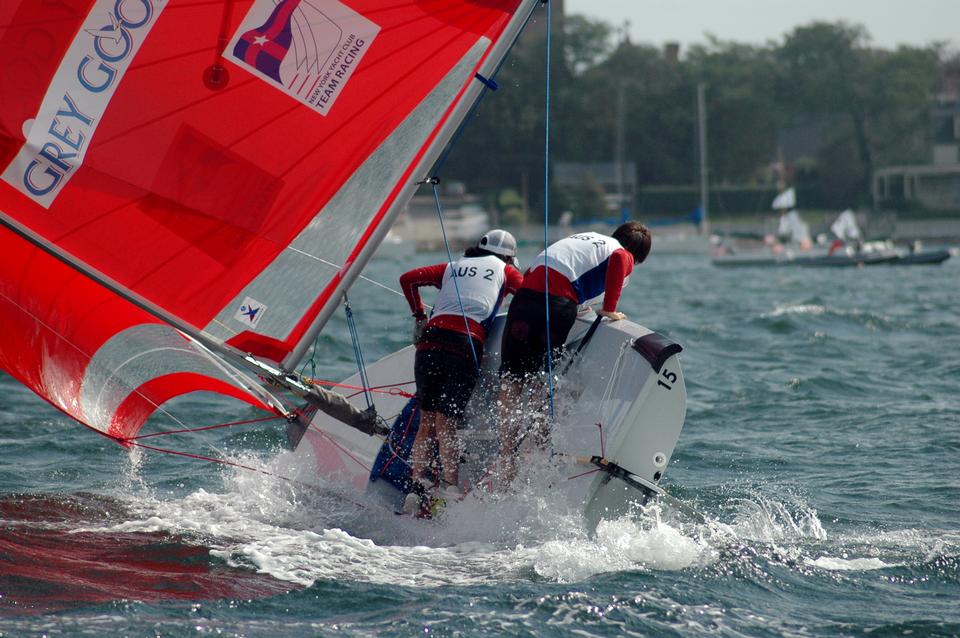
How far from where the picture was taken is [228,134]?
5000 millimetres

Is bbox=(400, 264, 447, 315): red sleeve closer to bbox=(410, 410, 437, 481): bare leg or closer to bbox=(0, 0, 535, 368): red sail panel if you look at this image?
bbox=(0, 0, 535, 368): red sail panel

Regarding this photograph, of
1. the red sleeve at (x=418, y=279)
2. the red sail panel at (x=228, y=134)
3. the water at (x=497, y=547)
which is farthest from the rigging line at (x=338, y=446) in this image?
the red sleeve at (x=418, y=279)

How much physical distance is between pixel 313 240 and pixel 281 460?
4.02 feet

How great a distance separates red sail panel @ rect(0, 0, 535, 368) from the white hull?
803 millimetres

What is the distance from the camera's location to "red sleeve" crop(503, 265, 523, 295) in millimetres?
5172

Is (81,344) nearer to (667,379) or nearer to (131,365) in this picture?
(131,365)

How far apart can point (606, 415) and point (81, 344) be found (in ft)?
7.39

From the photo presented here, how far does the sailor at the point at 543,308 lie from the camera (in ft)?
16.3

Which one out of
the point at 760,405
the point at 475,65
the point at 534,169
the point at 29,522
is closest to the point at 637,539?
the point at 475,65

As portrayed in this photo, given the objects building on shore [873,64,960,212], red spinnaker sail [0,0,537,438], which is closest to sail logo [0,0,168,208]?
red spinnaker sail [0,0,537,438]

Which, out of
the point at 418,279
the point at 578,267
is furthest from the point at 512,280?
the point at 418,279

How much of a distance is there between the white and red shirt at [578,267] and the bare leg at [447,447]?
617mm

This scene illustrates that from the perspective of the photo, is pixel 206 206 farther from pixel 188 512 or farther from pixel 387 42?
pixel 188 512

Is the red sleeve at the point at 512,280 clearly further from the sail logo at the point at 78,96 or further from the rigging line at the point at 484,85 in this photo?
the sail logo at the point at 78,96
